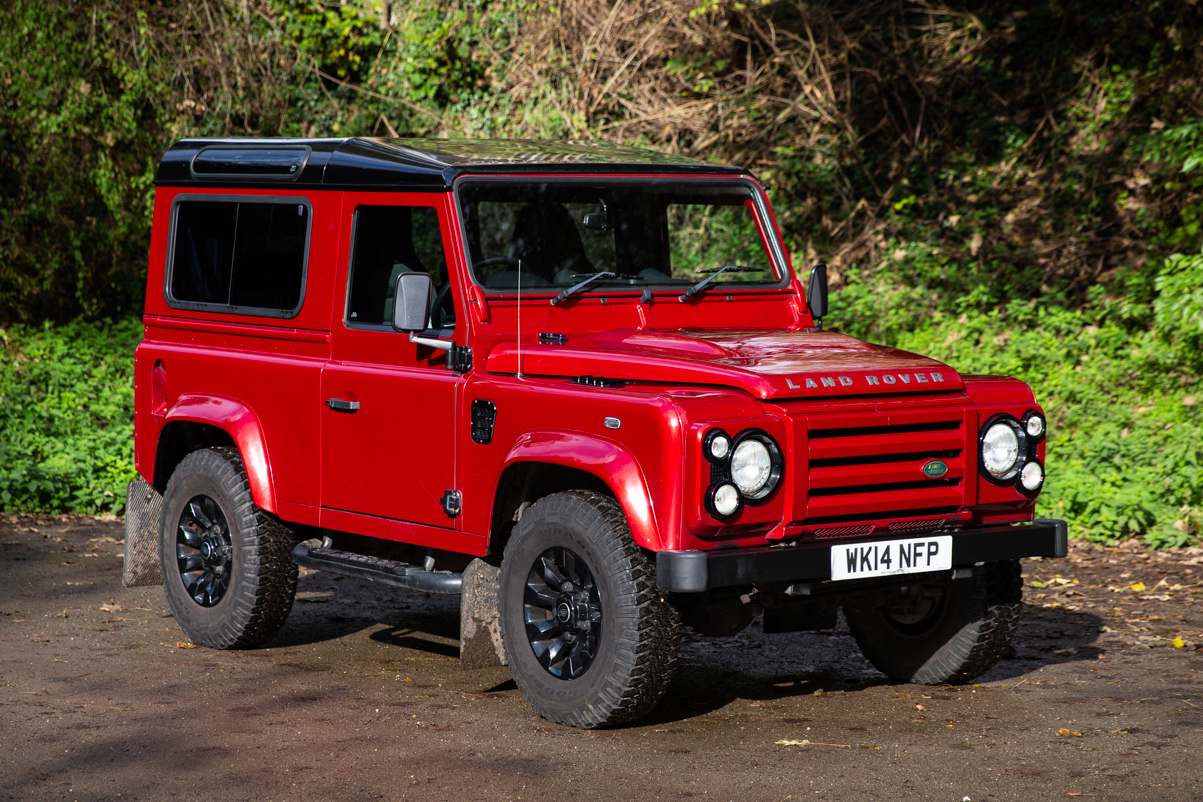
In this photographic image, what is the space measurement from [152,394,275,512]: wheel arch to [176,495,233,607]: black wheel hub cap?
33 cm

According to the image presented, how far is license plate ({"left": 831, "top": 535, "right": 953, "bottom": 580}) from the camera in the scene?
16.6ft

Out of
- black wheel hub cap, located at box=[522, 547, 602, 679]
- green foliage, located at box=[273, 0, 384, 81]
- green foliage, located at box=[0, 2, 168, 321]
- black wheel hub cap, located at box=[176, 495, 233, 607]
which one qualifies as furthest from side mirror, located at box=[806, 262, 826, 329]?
green foliage, located at box=[273, 0, 384, 81]

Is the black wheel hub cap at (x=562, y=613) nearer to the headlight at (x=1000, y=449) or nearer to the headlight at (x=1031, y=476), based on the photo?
the headlight at (x=1000, y=449)

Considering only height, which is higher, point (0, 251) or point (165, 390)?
point (0, 251)

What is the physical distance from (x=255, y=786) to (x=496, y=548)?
1435 millimetres

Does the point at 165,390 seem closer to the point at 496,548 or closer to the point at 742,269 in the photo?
the point at 496,548

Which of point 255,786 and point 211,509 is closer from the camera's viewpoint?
point 255,786

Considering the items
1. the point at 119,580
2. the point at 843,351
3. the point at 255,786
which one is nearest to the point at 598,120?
the point at 119,580

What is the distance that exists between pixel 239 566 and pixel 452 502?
56.3 inches

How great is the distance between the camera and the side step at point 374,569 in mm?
5875

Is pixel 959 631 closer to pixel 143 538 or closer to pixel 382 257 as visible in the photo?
pixel 382 257

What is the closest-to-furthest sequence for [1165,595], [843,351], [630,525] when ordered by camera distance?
[630,525]
[843,351]
[1165,595]

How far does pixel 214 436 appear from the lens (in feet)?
23.6

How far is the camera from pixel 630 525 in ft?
16.4
